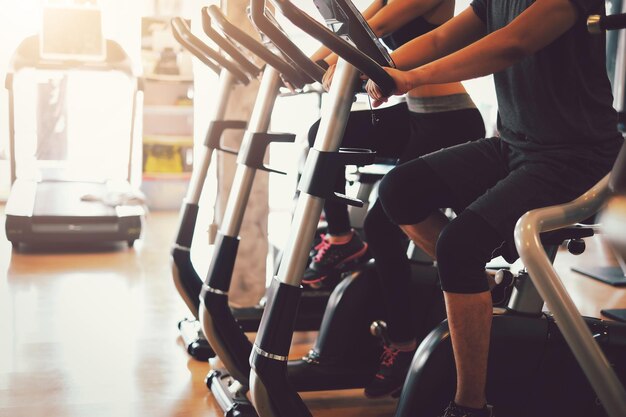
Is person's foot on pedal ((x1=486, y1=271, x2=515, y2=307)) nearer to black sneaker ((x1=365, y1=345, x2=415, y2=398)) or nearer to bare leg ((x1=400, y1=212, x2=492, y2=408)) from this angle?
bare leg ((x1=400, y1=212, x2=492, y2=408))

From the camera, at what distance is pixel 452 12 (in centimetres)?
240

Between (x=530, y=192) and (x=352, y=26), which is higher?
(x=352, y=26)

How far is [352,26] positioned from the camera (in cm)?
167

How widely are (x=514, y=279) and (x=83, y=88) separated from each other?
5071mm

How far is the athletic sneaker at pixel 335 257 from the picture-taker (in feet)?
10.2

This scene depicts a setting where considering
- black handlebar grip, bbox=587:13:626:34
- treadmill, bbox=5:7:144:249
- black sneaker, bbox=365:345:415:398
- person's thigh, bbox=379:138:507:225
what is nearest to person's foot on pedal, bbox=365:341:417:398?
black sneaker, bbox=365:345:415:398

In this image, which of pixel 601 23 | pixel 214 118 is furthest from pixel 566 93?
pixel 214 118

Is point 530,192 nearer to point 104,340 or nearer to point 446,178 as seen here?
point 446,178

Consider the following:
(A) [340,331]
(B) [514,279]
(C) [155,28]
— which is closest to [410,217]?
(B) [514,279]

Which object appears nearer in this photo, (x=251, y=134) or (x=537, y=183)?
(x=537, y=183)

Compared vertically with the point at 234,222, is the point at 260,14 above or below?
above

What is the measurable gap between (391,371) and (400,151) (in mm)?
728

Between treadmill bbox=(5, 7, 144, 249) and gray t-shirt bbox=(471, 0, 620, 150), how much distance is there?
3.50m

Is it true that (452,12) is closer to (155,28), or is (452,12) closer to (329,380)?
(329,380)
